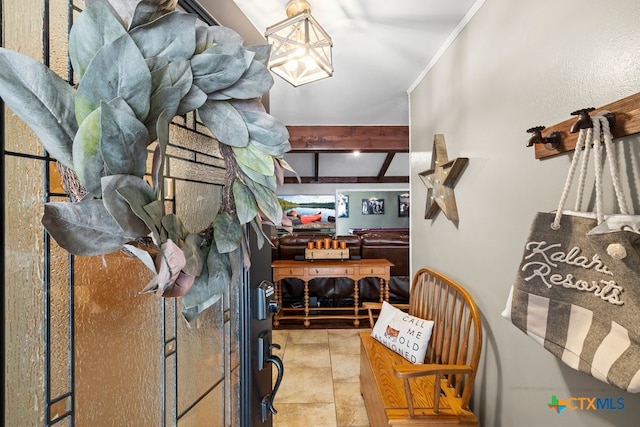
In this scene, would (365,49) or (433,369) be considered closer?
(433,369)

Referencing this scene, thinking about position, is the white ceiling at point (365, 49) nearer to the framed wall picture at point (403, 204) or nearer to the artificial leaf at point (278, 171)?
the artificial leaf at point (278, 171)

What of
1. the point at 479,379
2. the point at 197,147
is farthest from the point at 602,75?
the point at 479,379

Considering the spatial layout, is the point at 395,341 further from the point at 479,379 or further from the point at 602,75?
the point at 602,75

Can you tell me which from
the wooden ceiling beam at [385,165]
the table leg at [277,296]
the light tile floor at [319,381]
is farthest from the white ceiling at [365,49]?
the wooden ceiling beam at [385,165]

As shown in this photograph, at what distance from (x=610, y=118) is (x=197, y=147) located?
115cm

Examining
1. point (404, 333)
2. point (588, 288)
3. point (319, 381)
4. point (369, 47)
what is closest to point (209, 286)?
point (588, 288)

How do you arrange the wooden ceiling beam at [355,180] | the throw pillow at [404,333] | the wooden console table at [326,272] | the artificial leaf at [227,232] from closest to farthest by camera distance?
the artificial leaf at [227,232] < the throw pillow at [404,333] < the wooden console table at [326,272] < the wooden ceiling beam at [355,180]

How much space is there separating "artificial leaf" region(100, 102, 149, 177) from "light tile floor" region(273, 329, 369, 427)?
225cm

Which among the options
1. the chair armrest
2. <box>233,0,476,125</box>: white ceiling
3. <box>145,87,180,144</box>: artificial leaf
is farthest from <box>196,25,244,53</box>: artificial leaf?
the chair armrest

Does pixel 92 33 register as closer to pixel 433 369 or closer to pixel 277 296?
pixel 433 369

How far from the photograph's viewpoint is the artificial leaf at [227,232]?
50 centimetres

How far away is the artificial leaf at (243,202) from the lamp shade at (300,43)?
1.01 metres

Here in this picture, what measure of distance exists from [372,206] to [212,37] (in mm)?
7650

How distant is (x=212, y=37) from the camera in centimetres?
48
